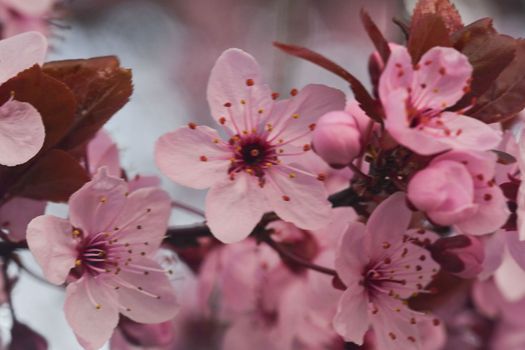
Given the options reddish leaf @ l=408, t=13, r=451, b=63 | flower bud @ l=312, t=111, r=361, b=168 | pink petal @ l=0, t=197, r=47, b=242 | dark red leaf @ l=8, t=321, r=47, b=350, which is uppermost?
reddish leaf @ l=408, t=13, r=451, b=63

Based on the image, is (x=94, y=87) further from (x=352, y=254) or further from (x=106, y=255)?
(x=352, y=254)

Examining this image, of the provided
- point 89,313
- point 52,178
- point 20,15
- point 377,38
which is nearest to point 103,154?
point 52,178

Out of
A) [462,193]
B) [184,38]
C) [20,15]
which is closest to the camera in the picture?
[462,193]

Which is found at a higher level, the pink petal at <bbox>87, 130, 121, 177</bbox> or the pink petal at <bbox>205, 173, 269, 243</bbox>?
the pink petal at <bbox>205, 173, 269, 243</bbox>

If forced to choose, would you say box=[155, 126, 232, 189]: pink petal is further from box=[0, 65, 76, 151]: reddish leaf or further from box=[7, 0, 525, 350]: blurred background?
box=[7, 0, 525, 350]: blurred background

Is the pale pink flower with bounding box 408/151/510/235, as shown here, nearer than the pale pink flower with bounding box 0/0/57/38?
Yes

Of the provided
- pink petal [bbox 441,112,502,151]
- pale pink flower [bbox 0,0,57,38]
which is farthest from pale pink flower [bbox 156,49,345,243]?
pale pink flower [bbox 0,0,57,38]
